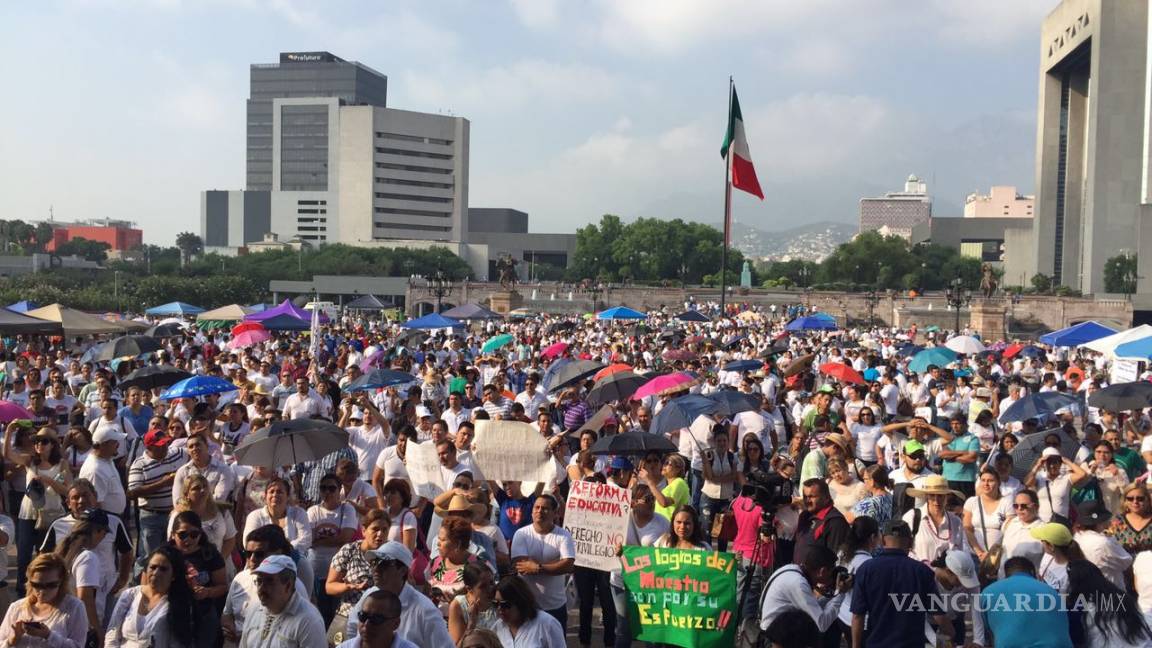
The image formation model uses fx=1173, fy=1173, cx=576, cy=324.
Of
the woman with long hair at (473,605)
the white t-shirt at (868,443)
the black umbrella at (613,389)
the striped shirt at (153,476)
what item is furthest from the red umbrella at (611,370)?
the woman with long hair at (473,605)

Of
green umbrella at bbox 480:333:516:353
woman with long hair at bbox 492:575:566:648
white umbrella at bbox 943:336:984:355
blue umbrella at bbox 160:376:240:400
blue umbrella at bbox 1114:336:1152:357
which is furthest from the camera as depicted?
green umbrella at bbox 480:333:516:353

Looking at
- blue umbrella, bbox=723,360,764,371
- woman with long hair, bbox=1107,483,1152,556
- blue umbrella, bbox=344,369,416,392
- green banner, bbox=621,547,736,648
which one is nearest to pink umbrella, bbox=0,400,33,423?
blue umbrella, bbox=344,369,416,392

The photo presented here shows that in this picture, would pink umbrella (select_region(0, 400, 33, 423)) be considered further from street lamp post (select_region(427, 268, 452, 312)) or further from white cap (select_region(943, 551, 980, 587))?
street lamp post (select_region(427, 268, 452, 312))

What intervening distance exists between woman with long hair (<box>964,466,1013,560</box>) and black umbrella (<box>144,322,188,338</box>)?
22.3 metres

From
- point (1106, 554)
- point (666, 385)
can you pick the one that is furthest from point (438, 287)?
point (1106, 554)

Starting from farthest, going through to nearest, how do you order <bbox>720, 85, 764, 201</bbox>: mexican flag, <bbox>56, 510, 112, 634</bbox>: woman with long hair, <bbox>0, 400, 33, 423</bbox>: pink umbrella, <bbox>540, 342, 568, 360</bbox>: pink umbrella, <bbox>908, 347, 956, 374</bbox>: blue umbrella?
<bbox>720, 85, 764, 201</bbox>: mexican flag < <bbox>540, 342, 568, 360</bbox>: pink umbrella < <bbox>908, 347, 956, 374</bbox>: blue umbrella < <bbox>0, 400, 33, 423</bbox>: pink umbrella < <bbox>56, 510, 112, 634</bbox>: woman with long hair

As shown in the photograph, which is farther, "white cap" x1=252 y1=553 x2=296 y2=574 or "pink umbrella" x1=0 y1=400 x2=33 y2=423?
"pink umbrella" x1=0 y1=400 x2=33 y2=423

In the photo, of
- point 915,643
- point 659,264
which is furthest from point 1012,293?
point 915,643

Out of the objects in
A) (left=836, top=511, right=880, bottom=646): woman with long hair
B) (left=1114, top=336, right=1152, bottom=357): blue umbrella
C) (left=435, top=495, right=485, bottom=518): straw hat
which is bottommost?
(left=836, top=511, right=880, bottom=646): woman with long hair

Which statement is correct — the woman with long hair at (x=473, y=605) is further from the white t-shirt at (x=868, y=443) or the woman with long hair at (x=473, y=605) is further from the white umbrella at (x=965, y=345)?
the white umbrella at (x=965, y=345)

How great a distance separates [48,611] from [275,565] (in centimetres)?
123

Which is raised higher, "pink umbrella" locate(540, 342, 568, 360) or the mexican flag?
the mexican flag

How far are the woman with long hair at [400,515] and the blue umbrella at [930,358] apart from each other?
12.8m

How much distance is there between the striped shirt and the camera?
8258 mm
